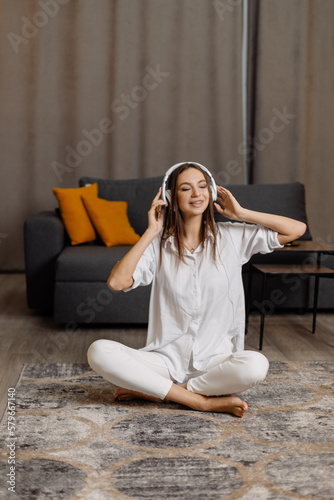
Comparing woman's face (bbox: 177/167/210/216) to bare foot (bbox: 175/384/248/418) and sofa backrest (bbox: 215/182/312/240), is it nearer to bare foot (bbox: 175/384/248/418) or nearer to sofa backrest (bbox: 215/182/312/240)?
bare foot (bbox: 175/384/248/418)

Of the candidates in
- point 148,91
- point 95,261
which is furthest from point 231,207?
point 148,91

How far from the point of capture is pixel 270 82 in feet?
18.2

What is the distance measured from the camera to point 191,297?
7.22ft

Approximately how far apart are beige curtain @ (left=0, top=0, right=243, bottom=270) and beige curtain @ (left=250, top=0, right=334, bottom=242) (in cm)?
24

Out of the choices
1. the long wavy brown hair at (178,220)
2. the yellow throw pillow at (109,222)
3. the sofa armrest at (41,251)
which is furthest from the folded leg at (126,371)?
the yellow throw pillow at (109,222)

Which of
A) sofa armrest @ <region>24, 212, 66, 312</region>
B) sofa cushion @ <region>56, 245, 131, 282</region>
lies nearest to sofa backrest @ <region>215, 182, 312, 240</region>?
sofa cushion @ <region>56, 245, 131, 282</region>

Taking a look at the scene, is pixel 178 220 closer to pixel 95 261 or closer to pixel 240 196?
pixel 95 261

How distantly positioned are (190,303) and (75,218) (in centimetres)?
180

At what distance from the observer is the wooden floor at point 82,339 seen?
2811 millimetres

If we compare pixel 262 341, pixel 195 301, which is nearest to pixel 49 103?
pixel 262 341

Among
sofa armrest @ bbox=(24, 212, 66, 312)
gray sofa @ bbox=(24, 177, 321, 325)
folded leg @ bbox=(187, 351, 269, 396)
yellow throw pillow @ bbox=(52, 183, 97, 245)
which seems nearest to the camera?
folded leg @ bbox=(187, 351, 269, 396)

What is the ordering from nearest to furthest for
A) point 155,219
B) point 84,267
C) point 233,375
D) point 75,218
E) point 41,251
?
point 233,375
point 155,219
point 84,267
point 41,251
point 75,218

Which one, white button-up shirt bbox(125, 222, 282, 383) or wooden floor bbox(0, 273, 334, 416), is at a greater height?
white button-up shirt bbox(125, 222, 282, 383)

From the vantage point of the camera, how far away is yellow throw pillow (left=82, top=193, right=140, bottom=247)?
3.85 m
